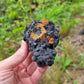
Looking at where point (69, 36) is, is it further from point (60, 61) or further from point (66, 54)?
point (60, 61)

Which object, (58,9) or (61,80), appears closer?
(61,80)

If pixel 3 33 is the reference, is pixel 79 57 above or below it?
below

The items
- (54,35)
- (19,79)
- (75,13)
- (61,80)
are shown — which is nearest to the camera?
(54,35)

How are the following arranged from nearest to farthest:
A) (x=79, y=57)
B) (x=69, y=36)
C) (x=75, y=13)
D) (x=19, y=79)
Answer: (x=19, y=79)
(x=79, y=57)
(x=69, y=36)
(x=75, y=13)

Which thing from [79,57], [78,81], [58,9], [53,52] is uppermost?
[58,9]

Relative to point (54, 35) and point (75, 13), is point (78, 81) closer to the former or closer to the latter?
point (54, 35)

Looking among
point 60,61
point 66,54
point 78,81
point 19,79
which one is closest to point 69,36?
point 66,54

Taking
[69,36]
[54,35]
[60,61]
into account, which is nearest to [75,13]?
[69,36]
